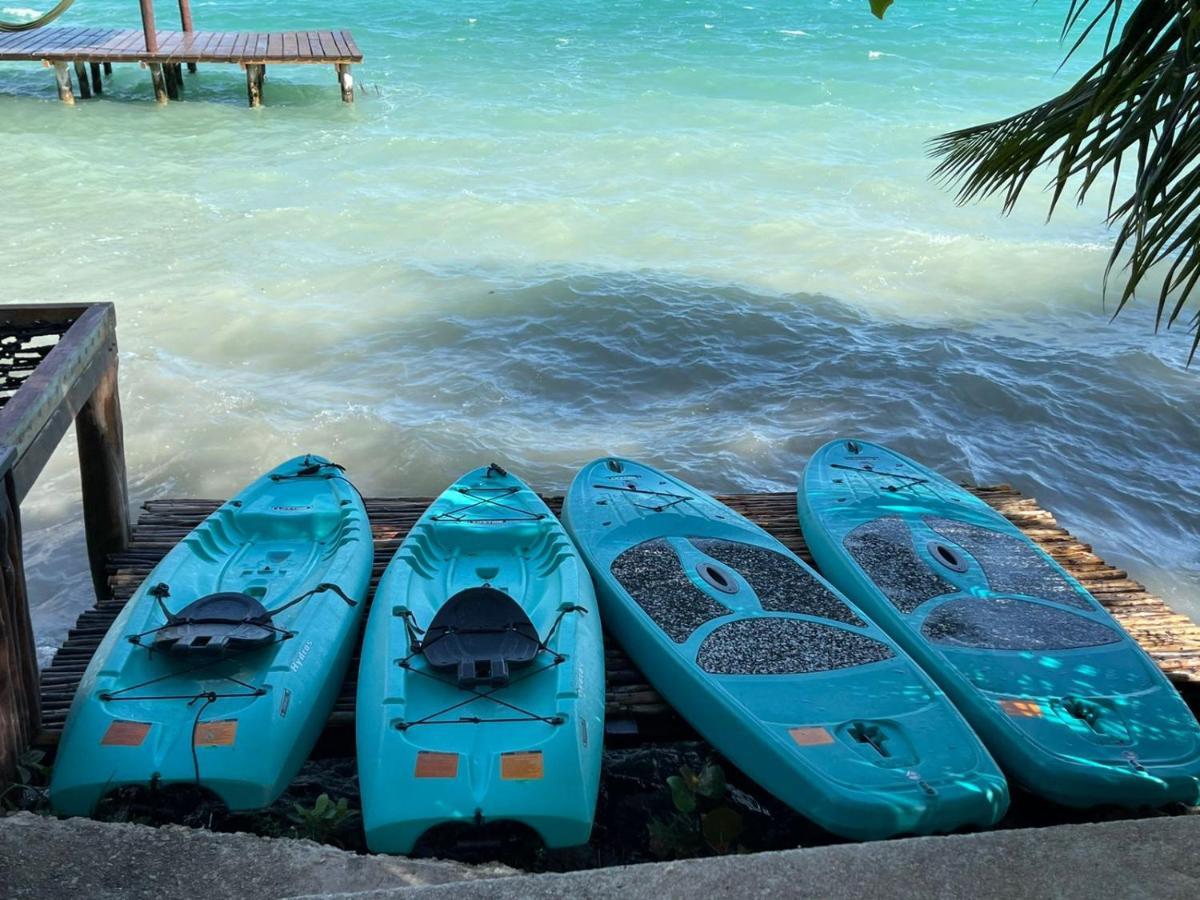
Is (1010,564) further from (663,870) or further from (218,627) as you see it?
(218,627)

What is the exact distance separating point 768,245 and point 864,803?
34.1 feet

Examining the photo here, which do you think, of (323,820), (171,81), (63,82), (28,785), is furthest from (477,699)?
(171,81)

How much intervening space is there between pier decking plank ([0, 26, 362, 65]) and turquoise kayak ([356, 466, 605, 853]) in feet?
48.5

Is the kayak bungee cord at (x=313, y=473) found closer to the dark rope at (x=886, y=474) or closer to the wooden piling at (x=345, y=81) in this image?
the dark rope at (x=886, y=474)

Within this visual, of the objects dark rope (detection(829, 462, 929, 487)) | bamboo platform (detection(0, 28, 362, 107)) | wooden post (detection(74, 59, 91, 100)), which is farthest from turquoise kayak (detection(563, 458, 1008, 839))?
wooden post (detection(74, 59, 91, 100))

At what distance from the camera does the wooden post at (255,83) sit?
717 inches

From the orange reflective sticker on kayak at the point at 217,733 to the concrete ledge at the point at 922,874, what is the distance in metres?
1.71

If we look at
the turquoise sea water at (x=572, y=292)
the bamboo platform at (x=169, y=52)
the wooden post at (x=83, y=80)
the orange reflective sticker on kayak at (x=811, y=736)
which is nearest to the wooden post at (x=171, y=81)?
the bamboo platform at (x=169, y=52)

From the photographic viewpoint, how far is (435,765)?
3.97 metres

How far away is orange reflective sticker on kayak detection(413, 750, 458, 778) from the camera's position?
3930mm

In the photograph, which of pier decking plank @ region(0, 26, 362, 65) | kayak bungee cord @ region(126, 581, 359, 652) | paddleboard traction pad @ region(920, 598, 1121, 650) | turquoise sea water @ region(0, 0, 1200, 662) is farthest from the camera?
pier decking plank @ region(0, 26, 362, 65)

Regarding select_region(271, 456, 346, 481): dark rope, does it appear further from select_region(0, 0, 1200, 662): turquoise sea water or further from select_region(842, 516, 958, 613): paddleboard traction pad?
select_region(842, 516, 958, 613): paddleboard traction pad

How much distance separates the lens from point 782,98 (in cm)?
2042

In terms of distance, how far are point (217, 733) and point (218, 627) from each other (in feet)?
1.87
